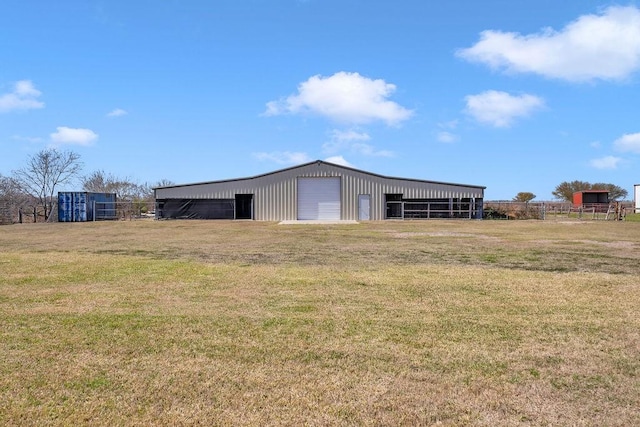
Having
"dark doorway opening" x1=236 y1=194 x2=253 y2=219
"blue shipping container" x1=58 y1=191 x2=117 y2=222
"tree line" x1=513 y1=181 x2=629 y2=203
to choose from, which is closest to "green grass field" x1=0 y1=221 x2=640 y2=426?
"dark doorway opening" x1=236 y1=194 x2=253 y2=219

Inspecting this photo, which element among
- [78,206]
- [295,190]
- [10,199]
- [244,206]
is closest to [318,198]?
[295,190]

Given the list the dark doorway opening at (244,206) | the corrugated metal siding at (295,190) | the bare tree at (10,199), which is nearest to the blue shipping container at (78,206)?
the bare tree at (10,199)

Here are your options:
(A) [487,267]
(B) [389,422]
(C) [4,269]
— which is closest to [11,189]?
(C) [4,269]

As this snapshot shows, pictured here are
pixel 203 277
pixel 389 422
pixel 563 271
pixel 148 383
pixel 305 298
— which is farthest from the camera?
pixel 563 271

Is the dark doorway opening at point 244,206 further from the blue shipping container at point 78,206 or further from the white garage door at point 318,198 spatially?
the blue shipping container at point 78,206

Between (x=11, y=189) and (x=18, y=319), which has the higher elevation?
(x=11, y=189)

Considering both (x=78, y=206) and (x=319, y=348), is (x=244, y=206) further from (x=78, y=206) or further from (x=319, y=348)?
(x=319, y=348)

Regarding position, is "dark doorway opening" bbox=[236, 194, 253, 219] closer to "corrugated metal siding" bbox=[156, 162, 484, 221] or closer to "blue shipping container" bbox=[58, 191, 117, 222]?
"corrugated metal siding" bbox=[156, 162, 484, 221]

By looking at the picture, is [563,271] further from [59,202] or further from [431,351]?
[59,202]

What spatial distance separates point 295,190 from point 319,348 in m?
31.6

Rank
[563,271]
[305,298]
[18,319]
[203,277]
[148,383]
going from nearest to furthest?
[148,383] → [18,319] → [305,298] → [203,277] → [563,271]

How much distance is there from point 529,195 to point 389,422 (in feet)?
237

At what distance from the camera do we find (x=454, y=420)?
9.31 feet

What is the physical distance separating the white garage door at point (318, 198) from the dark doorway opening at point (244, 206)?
4.25 meters
